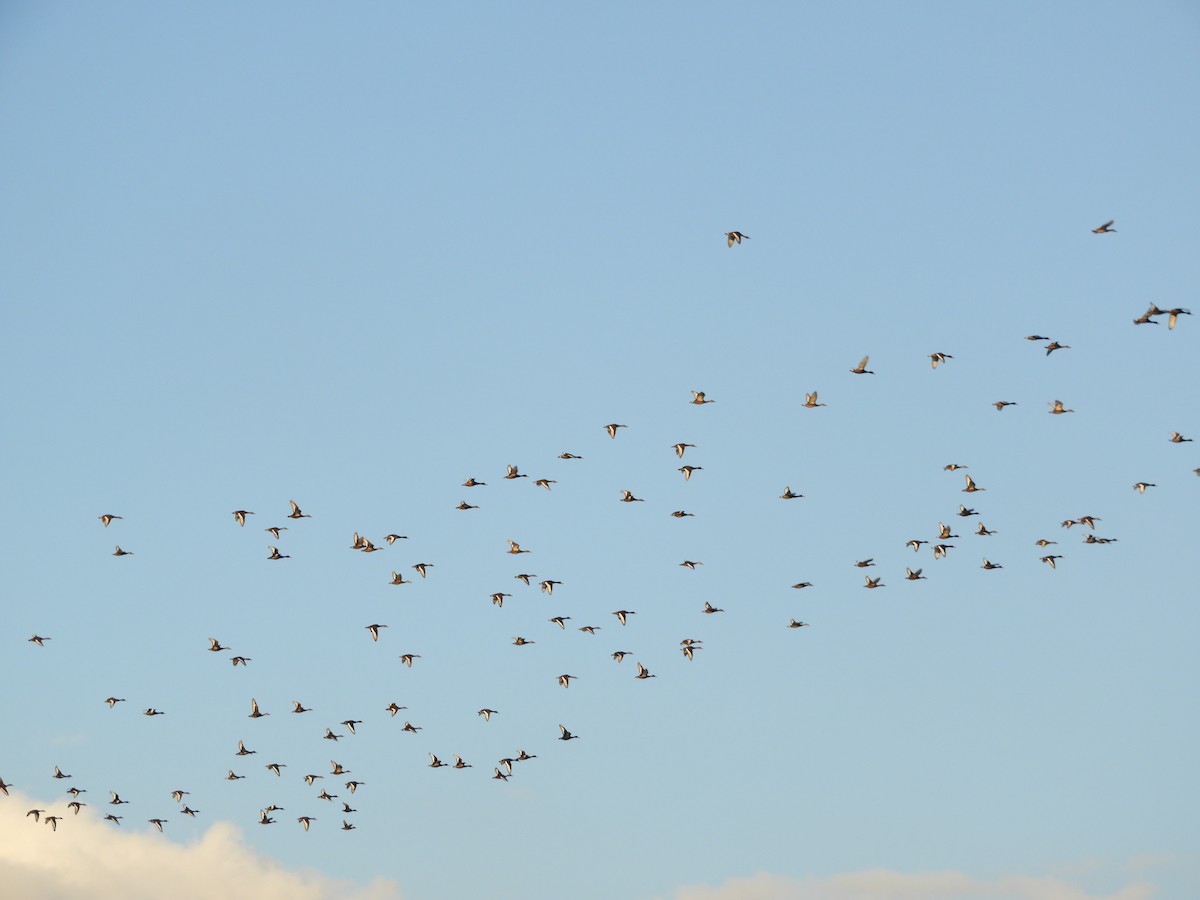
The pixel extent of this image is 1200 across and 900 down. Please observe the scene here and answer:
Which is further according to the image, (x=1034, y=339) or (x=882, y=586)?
(x=882, y=586)

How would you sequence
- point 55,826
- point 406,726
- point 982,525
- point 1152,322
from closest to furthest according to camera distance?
1. point 1152,322
2. point 982,525
3. point 406,726
4. point 55,826

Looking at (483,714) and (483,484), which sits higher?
(483,484)

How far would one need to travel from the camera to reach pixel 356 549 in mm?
148875

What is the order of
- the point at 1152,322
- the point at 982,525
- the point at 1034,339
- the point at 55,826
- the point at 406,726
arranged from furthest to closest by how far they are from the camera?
the point at 55,826 < the point at 406,726 < the point at 982,525 < the point at 1034,339 < the point at 1152,322

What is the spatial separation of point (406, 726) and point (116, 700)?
22.8 m

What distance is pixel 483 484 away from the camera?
501ft

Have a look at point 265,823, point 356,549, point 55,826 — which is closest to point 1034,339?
point 356,549

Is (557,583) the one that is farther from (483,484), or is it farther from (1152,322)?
(1152,322)

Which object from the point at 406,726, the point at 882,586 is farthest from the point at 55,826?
the point at 882,586

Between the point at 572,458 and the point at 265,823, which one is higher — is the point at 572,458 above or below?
above

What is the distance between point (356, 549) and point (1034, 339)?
156 ft

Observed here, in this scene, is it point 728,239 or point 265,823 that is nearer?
point 728,239

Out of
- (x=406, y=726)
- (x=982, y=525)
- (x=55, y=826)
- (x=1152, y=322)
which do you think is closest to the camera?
(x=1152, y=322)

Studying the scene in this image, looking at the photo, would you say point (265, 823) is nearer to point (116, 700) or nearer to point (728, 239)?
point (116, 700)
